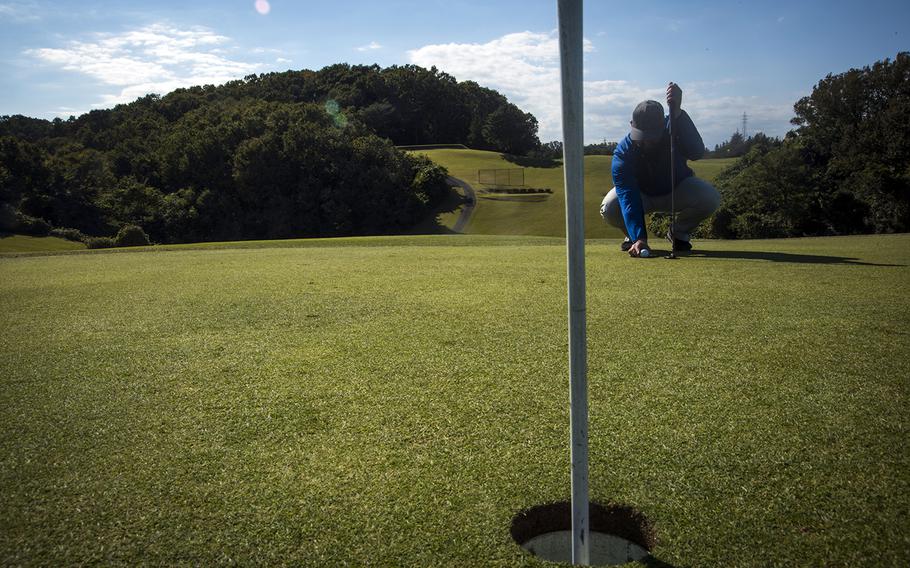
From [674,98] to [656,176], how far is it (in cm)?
108

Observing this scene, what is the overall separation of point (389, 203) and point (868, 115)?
3466 cm

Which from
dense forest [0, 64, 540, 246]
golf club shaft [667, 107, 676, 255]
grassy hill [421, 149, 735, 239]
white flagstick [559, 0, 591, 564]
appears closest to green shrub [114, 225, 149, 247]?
dense forest [0, 64, 540, 246]

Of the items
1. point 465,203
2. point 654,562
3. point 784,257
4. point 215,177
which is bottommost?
point 654,562

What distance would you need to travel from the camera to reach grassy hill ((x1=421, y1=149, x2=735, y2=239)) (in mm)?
46062

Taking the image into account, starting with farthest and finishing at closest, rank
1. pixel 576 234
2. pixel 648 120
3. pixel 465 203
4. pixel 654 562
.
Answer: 1. pixel 465 203
2. pixel 648 120
3. pixel 654 562
4. pixel 576 234

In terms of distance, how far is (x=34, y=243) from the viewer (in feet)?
113

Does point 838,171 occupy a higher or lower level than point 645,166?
higher

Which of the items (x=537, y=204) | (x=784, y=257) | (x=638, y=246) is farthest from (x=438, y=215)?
(x=784, y=257)

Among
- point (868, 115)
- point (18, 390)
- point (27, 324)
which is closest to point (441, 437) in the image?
point (18, 390)

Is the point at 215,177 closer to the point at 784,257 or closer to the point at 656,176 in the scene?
the point at 656,176

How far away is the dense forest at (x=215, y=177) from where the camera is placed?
142 feet

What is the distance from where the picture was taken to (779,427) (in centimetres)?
210

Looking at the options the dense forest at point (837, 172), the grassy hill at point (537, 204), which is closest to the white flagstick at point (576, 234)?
the dense forest at point (837, 172)

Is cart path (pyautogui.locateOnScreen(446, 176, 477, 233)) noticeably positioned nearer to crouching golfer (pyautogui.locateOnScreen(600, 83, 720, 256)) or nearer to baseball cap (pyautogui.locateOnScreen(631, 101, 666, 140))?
crouching golfer (pyautogui.locateOnScreen(600, 83, 720, 256))
